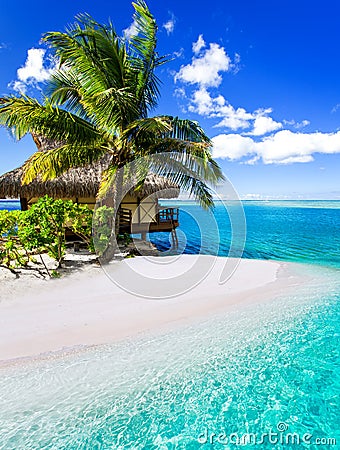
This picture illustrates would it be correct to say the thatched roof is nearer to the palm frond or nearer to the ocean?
the palm frond

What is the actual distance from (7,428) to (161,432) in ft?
4.68

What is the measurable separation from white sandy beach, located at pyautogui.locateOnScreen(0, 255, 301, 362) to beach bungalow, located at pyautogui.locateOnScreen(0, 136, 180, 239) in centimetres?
353

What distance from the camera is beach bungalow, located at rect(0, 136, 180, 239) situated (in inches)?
343

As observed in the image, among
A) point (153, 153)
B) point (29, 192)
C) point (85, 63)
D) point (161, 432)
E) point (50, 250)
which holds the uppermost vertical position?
point (85, 63)

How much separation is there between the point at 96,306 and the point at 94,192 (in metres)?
5.49

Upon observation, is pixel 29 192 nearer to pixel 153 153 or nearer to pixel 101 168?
pixel 101 168

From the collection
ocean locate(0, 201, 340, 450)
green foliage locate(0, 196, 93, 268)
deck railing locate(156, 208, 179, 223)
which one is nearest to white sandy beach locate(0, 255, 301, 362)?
ocean locate(0, 201, 340, 450)

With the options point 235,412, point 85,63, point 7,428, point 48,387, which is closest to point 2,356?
point 48,387

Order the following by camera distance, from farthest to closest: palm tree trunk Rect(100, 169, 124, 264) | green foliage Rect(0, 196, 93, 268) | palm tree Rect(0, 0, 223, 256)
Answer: palm tree trunk Rect(100, 169, 124, 264) < palm tree Rect(0, 0, 223, 256) < green foliage Rect(0, 196, 93, 268)

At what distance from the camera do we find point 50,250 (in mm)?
6180

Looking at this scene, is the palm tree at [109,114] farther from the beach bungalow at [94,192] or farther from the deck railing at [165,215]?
the deck railing at [165,215]
